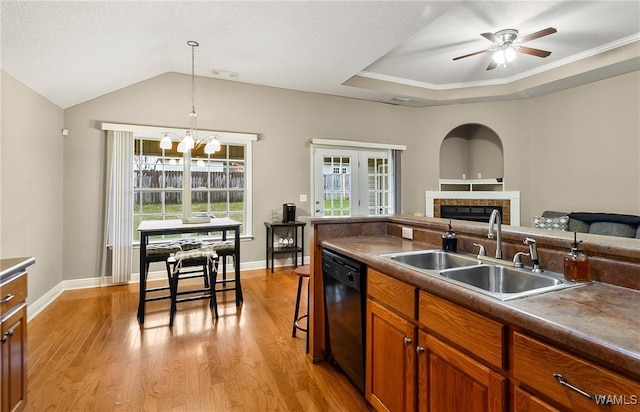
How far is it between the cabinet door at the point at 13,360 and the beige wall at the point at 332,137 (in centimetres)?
173

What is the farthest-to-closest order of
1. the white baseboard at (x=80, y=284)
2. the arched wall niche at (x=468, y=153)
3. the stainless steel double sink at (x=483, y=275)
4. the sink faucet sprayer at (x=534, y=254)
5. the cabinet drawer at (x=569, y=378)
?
the arched wall niche at (x=468, y=153)
the white baseboard at (x=80, y=284)
the sink faucet sprayer at (x=534, y=254)
the stainless steel double sink at (x=483, y=275)
the cabinet drawer at (x=569, y=378)

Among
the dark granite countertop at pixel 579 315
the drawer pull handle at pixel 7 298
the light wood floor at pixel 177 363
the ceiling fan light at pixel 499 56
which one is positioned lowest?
the light wood floor at pixel 177 363

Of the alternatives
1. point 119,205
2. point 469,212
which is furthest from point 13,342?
point 469,212

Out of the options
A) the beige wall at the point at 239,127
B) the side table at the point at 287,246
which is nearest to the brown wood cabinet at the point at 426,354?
the side table at the point at 287,246

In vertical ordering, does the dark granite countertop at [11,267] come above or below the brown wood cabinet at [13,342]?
above

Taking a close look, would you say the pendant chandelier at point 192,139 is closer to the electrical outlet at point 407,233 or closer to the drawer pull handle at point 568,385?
the electrical outlet at point 407,233

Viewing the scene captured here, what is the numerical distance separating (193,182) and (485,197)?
5370 millimetres

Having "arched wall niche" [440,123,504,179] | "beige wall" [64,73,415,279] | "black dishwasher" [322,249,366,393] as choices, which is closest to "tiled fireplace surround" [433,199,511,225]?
"arched wall niche" [440,123,504,179]

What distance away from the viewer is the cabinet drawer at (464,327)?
1.02 m

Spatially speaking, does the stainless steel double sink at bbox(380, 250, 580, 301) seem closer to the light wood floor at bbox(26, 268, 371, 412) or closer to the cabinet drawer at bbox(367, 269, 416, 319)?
the cabinet drawer at bbox(367, 269, 416, 319)

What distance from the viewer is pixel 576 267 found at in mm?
1229

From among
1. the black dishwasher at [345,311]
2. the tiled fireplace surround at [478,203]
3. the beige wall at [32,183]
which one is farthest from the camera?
the tiled fireplace surround at [478,203]

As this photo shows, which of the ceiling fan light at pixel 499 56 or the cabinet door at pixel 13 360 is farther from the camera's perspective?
the ceiling fan light at pixel 499 56

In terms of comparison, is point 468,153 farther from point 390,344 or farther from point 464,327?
point 464,327
